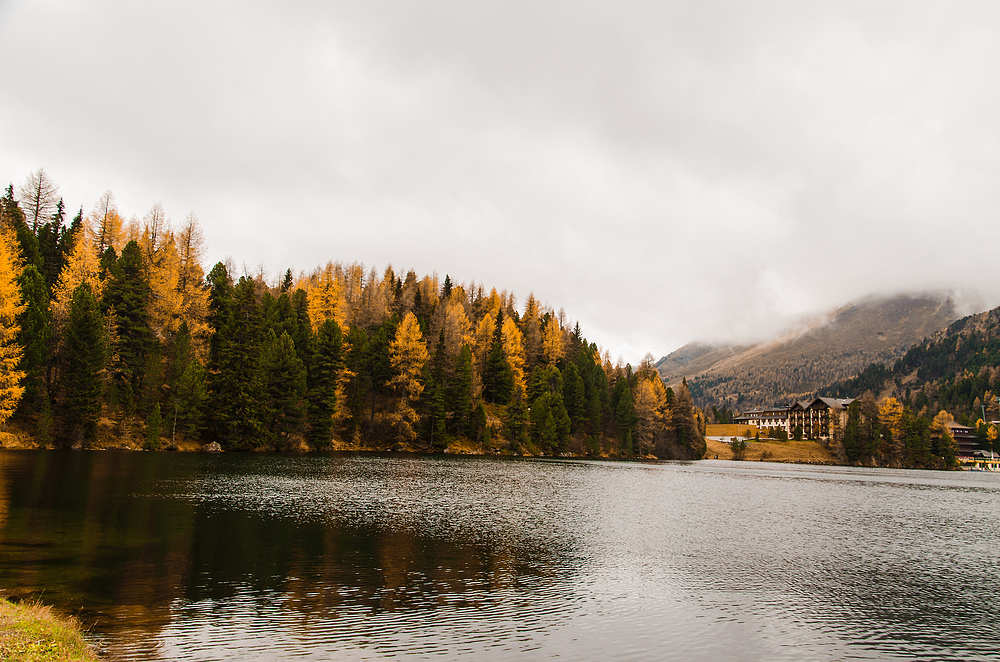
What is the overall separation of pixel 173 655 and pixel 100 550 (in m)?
11.5

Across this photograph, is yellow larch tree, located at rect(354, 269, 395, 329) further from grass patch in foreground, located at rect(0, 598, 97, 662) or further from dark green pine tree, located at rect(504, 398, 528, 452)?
grass patch in foreground, located at rect(0, 598, 97, 662)

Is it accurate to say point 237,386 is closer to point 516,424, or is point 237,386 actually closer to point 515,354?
point 516,424

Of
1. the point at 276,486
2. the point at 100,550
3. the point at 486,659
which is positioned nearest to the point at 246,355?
the point at 276,486

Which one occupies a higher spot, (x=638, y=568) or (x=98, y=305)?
(x=98, y=305)

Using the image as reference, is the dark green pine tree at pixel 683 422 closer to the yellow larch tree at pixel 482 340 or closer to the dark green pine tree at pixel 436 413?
the yellow larch tree at pixel 482 340

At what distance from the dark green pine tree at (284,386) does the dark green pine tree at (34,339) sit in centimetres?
2690

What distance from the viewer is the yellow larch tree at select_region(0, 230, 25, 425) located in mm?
58781

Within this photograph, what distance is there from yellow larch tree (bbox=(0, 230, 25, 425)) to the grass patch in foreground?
61.2 metres

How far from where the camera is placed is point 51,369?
Result: 7162 cm

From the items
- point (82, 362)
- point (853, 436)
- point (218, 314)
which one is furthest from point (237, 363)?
point (853, 436)

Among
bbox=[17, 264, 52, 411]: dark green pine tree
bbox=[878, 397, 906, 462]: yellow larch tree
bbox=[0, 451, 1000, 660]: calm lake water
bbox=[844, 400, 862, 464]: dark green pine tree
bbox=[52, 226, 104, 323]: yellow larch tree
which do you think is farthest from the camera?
bbox=[844, 400, 862, 464]: dark green pine tree

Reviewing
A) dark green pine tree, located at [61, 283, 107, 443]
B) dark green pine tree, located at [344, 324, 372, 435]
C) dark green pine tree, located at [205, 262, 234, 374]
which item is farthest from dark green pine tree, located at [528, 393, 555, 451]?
dark green pine tree, located at [61, 283, 107, 443]

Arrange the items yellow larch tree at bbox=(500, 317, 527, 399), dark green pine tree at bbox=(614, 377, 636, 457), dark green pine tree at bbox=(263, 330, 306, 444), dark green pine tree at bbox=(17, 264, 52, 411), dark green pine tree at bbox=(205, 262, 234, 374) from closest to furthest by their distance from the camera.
A: dark green pine tree at bbox=(17, 264, 52, 411)
dark green pine tree at bbox=(205, 262, 234, 374)
dark green pine tree at bbox=(263, 330, 306, 444)
yellow larch tree at bbox=(500, 317, 527, 399)
dark green pine tree at bbox=(614, 377, 636, 457)

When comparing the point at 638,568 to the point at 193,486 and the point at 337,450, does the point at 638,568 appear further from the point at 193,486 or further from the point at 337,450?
the point at 337,450
